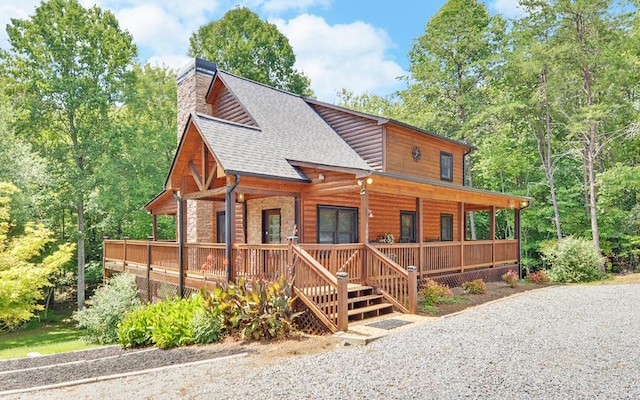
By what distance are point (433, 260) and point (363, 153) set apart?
523 centimetres

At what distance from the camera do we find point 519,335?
24.9 feet

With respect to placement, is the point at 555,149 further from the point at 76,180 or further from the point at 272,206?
the point at 76,180

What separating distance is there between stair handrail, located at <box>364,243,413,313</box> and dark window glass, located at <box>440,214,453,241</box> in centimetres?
875

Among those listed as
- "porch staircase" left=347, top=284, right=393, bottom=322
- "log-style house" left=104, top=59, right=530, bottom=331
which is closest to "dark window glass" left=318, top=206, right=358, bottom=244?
"log-style house" left=104, top=59, right=530, bottom=331


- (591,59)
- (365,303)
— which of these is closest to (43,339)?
(365,303)

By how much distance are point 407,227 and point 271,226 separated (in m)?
5.91

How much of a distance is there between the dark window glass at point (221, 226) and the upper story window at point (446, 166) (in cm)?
953

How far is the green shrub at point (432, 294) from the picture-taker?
1108cm

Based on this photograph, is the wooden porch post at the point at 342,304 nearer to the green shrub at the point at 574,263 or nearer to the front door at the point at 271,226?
the front door at the point at 271,226

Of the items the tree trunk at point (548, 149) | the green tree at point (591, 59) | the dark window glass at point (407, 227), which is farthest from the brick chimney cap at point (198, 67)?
the tree trunk at point (548, 149)

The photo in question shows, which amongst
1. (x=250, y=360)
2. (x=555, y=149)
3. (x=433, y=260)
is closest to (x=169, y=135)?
(x=433, y=260)

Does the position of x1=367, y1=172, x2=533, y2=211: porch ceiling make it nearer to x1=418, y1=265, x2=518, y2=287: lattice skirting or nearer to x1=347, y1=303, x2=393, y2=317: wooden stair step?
x1=418, y1=265, x2=518, y2=287: lattice skirting

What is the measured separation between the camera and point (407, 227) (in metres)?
16.9

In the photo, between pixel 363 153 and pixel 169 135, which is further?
pixel 169 135
